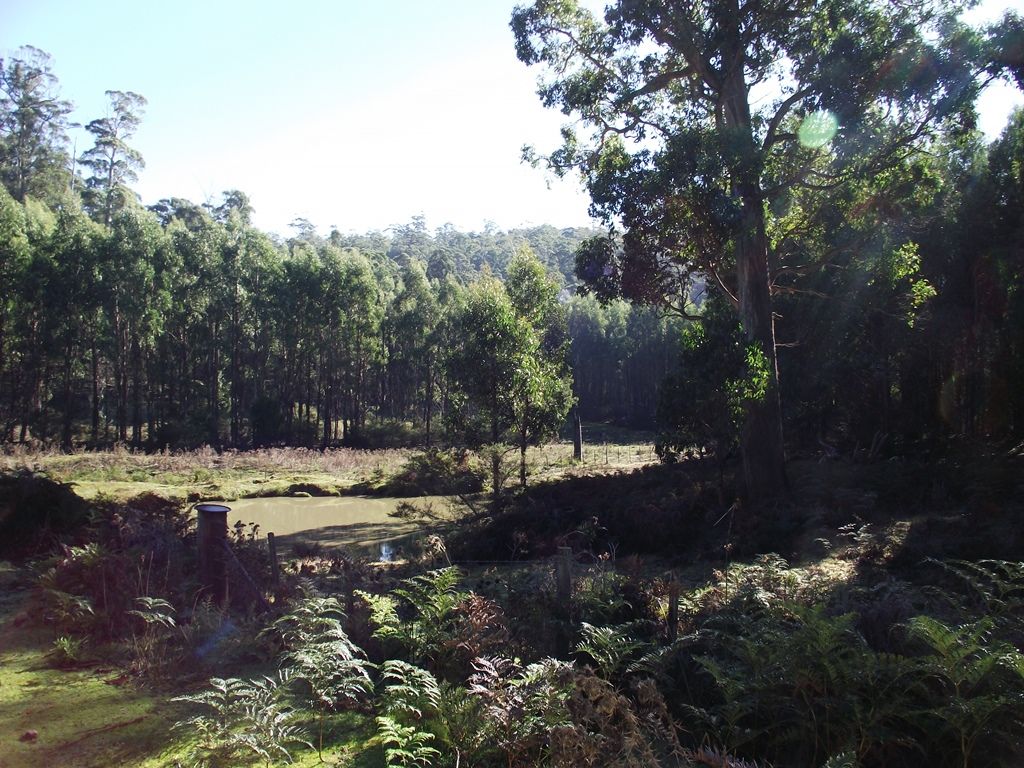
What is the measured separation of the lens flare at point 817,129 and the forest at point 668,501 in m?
0.06

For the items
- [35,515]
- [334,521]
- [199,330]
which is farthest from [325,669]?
[199,330]

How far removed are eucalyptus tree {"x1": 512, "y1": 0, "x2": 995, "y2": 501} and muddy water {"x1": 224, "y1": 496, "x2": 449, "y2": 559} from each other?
329 inches

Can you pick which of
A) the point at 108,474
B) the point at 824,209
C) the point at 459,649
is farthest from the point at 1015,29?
the point at 108,474

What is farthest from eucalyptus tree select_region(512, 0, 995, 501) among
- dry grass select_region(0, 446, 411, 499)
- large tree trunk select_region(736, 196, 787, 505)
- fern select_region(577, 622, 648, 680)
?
dry grass select_region(0, 446, 411, 499)

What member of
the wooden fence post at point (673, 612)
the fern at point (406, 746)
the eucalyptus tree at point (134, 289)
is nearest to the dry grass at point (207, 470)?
the eucalyptus tree at point (134, 289)

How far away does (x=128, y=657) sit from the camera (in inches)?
235

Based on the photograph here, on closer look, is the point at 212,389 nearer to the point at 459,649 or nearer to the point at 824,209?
the point at 824,209

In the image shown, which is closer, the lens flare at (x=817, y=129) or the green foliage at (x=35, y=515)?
the green foliage at (x=35, y=515)

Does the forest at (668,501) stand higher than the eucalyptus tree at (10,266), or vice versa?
the eucalyptus tree at (10,266)

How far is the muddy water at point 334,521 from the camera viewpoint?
17844 mm

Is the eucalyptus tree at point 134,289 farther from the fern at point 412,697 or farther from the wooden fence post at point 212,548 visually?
the fern at point 412,697

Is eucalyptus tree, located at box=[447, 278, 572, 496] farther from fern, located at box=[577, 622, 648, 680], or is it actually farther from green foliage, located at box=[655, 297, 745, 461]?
fern, located at box=[577, 622, 648, 680]

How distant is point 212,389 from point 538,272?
29373 mm

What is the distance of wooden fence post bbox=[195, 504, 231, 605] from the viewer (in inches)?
301
